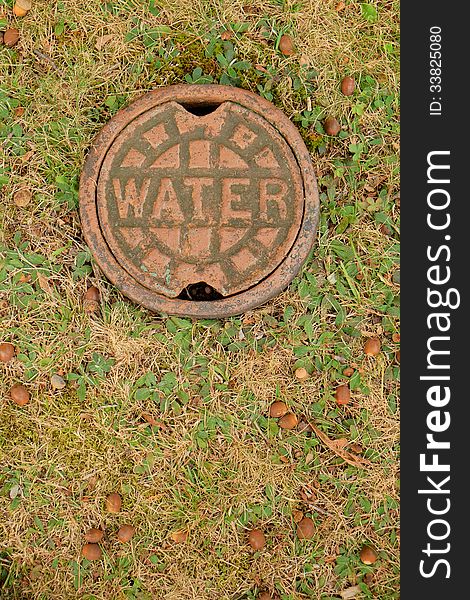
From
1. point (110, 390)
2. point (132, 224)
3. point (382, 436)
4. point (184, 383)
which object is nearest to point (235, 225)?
point (132, 224)

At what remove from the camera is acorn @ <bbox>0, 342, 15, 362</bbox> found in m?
2.30

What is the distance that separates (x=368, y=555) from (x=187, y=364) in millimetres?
1008

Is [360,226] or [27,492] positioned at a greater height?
[360,226]

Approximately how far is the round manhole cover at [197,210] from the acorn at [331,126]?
0.25m

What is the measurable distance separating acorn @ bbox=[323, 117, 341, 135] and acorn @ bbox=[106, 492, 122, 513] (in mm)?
→ 1649

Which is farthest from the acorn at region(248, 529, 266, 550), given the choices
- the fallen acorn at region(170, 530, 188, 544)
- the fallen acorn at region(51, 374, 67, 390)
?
the fallen acorn at region(51, 374, 67, 390)

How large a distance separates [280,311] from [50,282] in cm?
91

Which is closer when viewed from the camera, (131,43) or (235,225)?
(235,225)

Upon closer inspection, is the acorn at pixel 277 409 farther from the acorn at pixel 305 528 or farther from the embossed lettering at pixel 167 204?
the embossed lettering at pixel 167 204

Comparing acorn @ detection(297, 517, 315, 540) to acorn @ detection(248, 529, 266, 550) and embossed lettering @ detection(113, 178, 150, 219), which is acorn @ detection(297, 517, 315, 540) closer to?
acorn @ detection(248, 529, 266, 550)

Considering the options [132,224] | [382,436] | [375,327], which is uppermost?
[132,224]

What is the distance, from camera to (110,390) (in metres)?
2.31

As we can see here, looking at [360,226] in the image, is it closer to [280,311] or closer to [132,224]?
[280,311]

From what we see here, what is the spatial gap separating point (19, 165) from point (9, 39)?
50 cm
